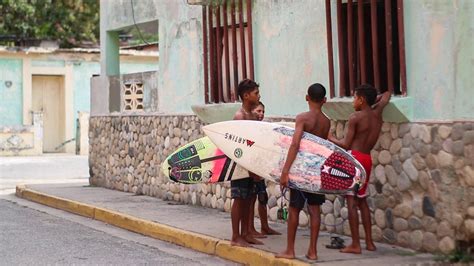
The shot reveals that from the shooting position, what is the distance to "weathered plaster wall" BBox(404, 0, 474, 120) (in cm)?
797

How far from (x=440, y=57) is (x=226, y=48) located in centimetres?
441

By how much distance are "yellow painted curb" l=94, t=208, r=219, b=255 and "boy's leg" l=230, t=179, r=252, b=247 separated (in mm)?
416

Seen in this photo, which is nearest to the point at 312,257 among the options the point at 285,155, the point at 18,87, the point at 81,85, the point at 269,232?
the point at 285,155

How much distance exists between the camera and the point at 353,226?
8297mm

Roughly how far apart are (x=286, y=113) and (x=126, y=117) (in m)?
5.49

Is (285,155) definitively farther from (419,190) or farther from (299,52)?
(299,52)

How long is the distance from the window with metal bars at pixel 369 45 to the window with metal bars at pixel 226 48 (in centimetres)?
210

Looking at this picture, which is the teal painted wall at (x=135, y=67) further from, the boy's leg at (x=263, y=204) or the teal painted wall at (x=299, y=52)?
the boy's leg at (x=263, y=204)

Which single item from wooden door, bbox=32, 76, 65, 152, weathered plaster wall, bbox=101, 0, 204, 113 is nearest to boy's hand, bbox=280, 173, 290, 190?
weathered plaster wall, bbox=101, 0, 204, 113

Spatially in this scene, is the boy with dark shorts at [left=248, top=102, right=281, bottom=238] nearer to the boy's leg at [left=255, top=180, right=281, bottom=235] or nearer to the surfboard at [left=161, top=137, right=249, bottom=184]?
the boy's leg at [left=255, top=180, right=281, bottom=235]

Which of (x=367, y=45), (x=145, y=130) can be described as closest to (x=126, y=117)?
(x=145, y=130)

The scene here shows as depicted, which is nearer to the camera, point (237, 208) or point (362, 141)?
point (362, 141)

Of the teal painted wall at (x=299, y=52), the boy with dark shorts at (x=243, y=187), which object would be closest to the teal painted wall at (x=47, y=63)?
the teal painted wall at (x=299, y=52)

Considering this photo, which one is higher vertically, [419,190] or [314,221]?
[419,190]
